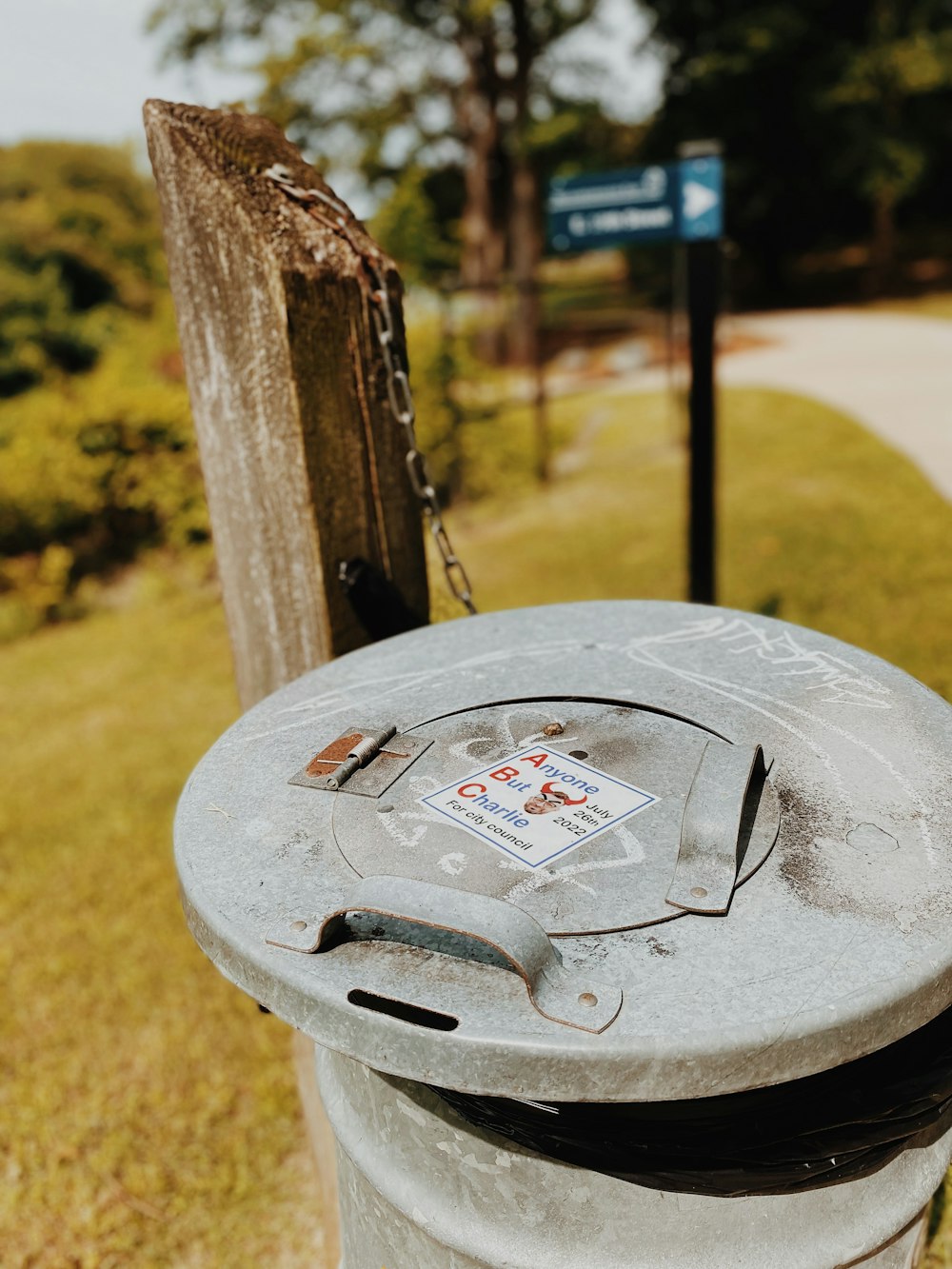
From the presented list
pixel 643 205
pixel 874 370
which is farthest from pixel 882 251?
pixel 643 205

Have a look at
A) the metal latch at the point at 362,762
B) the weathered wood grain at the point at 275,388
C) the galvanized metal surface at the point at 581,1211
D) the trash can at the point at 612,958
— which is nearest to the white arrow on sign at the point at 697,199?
the weathered wood grain at the point at 275,388

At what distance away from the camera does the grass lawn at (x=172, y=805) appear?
2.28 m

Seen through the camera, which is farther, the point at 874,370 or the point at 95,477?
the point at 874,370

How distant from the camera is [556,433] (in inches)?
380

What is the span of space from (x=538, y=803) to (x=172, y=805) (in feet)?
9.88

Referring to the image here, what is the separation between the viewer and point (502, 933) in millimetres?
911

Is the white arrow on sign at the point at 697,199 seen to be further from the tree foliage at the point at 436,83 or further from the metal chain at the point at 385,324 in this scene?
the tree foliage at the point at 436,83

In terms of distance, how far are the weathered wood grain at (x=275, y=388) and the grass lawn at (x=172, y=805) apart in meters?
0.38

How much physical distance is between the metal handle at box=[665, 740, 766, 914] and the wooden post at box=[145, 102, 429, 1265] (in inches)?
34.5

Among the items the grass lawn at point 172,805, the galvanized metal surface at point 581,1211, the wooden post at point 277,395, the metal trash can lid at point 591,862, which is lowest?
the grass lawn at point 172,805

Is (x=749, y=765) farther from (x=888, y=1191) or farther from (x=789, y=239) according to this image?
(x=789, y=239)

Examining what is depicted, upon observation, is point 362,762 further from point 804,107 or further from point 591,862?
point 804,107

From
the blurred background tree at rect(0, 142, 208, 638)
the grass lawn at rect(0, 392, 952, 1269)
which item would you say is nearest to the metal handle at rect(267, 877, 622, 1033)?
the grass lawn at rect(0, 392, 952, 1269)

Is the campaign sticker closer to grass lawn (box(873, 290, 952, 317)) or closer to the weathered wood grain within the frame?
the weathered wood grain
